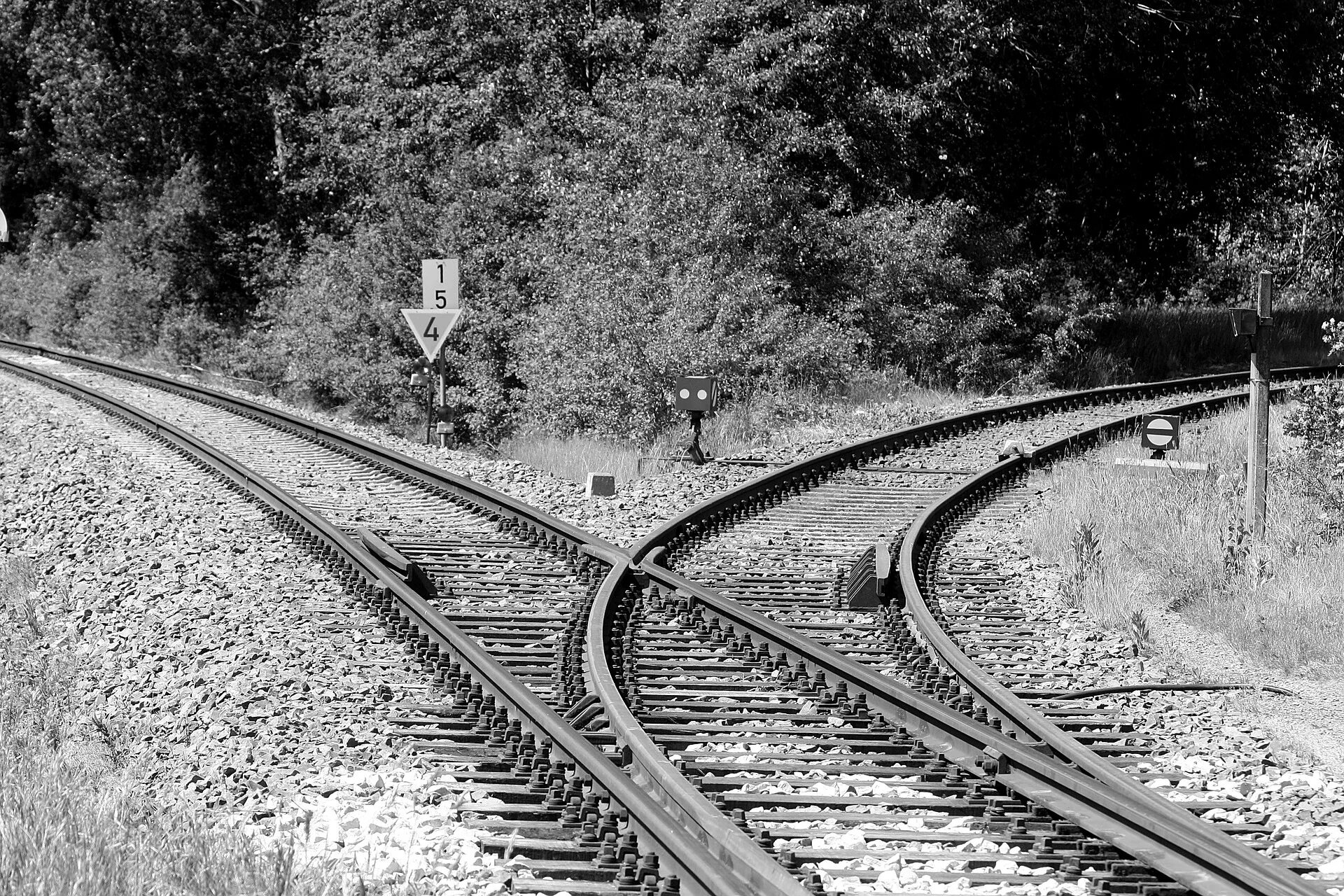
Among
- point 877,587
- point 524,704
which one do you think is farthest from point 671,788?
point 877,587

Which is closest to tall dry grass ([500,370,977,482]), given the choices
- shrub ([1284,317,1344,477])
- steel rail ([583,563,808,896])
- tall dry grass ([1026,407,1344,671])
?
tall dry grass ([1026,407,1344,671])

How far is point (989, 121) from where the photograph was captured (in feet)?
93.0

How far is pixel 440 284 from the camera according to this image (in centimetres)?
1833

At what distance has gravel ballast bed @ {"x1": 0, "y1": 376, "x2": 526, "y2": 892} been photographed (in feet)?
17.0

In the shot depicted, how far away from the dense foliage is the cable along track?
8.62 meters

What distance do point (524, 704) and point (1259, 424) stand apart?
23.7 feet

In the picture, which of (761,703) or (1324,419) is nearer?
(761,703)

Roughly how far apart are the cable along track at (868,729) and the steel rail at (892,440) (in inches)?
3.6

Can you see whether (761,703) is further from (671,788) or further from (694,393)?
(694,393)

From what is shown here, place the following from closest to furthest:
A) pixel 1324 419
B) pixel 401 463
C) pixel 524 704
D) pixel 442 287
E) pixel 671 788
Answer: pixel 671 788 → pixel 524 704 → pixel 1324 419 → pixel 401 463 → pixel 442 287

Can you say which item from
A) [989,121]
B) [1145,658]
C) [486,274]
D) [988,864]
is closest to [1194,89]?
[989,121]

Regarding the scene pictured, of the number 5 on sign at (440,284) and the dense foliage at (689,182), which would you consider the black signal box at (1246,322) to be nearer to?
the dense foliage at (689,182)

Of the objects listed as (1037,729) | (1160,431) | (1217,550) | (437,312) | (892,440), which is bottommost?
(1037,729)

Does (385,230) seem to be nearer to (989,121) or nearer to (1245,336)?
(989,121)
